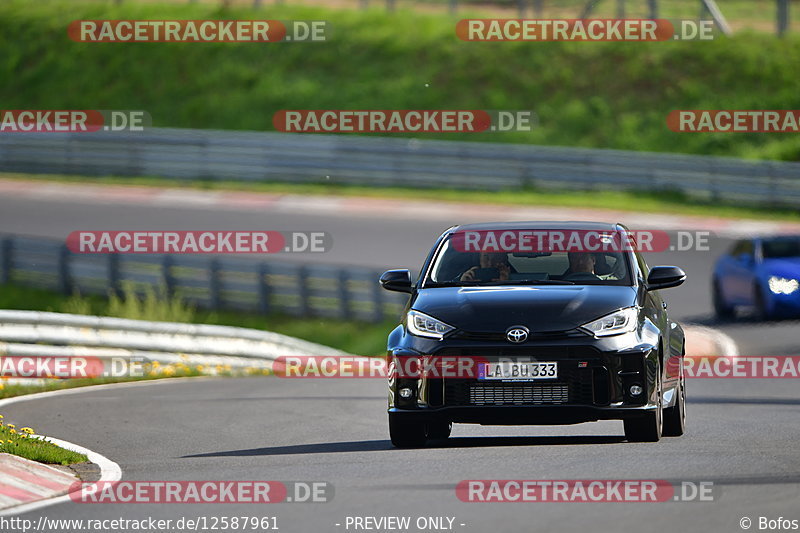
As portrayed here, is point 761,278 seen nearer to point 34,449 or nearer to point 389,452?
point 389,452

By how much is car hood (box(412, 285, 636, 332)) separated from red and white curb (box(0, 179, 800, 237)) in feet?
73.2

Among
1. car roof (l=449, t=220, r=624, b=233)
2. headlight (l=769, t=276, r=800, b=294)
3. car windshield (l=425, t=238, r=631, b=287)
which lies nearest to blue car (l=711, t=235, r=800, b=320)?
headlight (l=769, t=276, r=800, b=294)

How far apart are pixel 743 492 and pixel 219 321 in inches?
817

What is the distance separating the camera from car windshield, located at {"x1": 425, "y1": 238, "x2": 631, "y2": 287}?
11.4m

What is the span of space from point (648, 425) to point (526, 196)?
28184mm

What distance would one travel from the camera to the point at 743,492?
8.92 m

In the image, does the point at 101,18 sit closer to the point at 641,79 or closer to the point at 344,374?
the point at 641,79

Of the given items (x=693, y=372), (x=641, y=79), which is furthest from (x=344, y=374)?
(x=641, y=79)

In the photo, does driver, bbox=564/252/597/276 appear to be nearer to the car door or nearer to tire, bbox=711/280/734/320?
the car door

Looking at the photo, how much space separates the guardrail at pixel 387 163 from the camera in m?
38.2

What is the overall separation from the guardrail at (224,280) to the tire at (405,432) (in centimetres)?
1673

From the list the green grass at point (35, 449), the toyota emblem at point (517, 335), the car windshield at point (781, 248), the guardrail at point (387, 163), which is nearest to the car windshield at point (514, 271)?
the toyota emblem at point (517, 335)

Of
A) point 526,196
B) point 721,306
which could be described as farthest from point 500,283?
point 526,196

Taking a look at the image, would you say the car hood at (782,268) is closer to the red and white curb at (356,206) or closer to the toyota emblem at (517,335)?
the red and white curb at (356,206)
